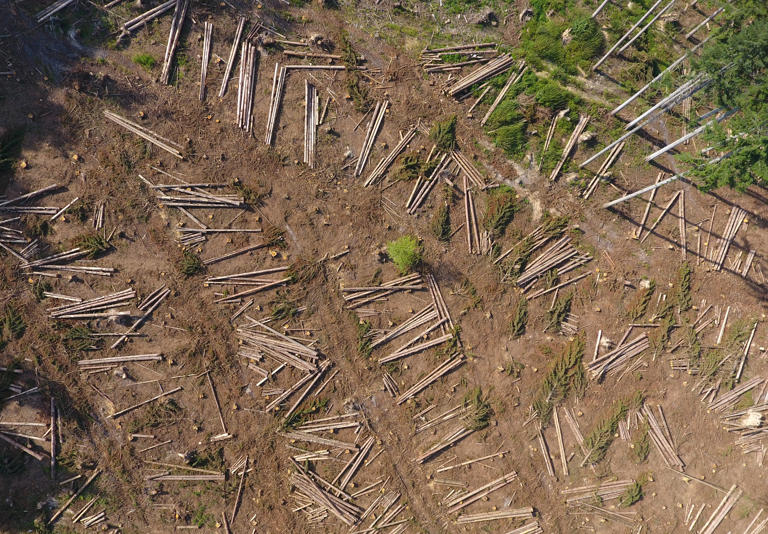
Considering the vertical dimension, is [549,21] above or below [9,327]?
above

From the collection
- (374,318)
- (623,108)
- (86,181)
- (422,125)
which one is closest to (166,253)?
(86,181)

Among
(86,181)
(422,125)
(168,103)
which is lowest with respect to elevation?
(86,181)

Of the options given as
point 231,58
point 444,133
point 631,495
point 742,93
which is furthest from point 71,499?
point 742,93

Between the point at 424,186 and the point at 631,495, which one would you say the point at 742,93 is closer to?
the point at 424,186

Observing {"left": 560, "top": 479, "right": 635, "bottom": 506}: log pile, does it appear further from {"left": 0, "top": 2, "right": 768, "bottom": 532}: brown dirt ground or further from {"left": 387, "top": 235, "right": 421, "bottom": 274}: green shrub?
{"left": 387, "top": 235, "right": 421, "bottom": 274}: green shrub

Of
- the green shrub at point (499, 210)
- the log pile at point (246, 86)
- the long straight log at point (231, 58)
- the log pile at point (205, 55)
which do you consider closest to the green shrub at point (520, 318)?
the green shrub at point (499, 210)

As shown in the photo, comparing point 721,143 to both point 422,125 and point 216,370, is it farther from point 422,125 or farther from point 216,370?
point 216,370
